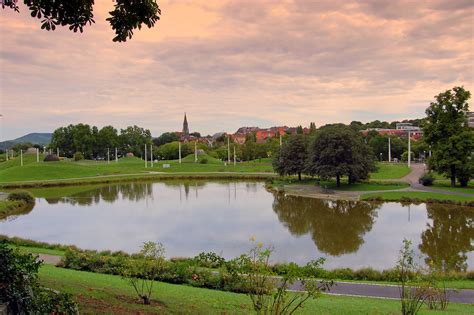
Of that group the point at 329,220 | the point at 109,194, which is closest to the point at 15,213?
the point at 109,194

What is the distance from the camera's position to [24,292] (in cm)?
671

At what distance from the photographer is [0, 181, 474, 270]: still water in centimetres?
2038

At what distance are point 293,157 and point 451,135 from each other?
17.5m

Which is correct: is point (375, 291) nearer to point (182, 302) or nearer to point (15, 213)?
point (182, 302)

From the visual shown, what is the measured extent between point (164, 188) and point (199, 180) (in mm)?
10602

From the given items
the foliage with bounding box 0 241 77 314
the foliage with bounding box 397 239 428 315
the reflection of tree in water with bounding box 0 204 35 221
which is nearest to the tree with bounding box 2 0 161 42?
the foliage with bounding box 0 241 77 314

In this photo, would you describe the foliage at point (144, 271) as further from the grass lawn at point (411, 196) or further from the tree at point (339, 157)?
the tree at point (339, 157)

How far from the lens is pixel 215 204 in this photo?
35.6 metres

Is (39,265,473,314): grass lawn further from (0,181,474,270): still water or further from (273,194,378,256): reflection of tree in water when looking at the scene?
(273,194,378,256): reflection of tree in water

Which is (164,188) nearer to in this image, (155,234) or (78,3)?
(155,234)

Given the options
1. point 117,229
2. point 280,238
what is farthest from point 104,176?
point 280,238

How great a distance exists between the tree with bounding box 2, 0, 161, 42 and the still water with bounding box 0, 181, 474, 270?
1325 centimetres

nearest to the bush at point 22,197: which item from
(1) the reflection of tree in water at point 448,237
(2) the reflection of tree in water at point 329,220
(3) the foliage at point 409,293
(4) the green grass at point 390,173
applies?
(2) the reflection of tree in water at point 329,220

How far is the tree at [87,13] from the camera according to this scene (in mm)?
7164
